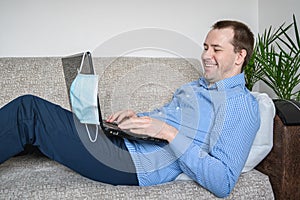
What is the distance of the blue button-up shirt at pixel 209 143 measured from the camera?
1302mm

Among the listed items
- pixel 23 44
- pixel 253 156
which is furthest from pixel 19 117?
pixel 23 44

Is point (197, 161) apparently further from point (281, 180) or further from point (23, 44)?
point (23, 44)

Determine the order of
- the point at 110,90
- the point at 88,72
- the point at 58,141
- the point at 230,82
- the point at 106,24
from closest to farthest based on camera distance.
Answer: the point at 88,72 < the point at 58,141 < the point at 230,82 < the point at 110,90 < the point at 106,24

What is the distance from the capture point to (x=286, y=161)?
1.39 metres

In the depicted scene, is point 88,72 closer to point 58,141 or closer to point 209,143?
point 58,141

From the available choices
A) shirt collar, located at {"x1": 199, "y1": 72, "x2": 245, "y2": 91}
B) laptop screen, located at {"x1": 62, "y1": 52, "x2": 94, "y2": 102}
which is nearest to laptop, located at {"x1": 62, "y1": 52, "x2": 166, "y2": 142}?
laptop screen, located at {"x1": 62, "y1": 52, "x2": 94, "y2": 102}

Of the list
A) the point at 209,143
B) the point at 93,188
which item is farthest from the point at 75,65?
the point at 209,143

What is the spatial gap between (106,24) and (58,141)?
120 cm

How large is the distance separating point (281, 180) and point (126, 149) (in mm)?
560

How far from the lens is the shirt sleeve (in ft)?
4.24

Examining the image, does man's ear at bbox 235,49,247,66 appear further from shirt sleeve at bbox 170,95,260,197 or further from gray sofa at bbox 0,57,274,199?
gray sofa at bbox 0,57,274,199

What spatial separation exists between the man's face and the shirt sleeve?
0.86 ft

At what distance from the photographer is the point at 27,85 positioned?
2.02 meters

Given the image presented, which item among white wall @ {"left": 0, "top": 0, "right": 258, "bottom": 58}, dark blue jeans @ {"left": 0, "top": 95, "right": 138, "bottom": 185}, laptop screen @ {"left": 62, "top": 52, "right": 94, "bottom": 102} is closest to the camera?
laptop screen @ {"left": 62, "top": 52, "right": 94, "bottom": 102}
